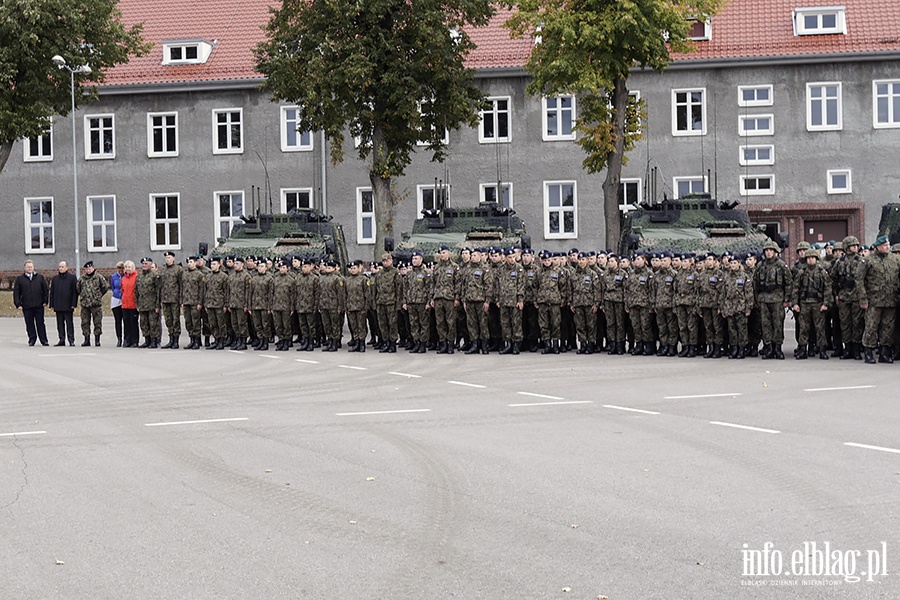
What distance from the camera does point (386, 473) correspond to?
30.4 ft

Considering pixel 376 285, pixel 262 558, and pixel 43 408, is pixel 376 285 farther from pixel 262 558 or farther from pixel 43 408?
pixel 262 558

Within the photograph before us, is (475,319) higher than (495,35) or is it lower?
lower

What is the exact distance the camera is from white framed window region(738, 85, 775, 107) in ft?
136

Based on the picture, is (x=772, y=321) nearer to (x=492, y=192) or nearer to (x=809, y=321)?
(x=809, y=321)

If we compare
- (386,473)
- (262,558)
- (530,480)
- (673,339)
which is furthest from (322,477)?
(673,339)

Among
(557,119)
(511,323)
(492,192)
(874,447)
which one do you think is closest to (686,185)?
(557,119)

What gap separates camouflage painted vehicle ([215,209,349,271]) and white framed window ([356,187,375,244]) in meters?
13.2

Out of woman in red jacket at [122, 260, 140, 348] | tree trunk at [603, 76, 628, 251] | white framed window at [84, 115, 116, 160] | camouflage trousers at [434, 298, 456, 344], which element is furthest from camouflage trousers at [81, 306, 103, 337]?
white framed window at [84, 115, 116, 160]

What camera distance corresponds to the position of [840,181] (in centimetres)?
4122

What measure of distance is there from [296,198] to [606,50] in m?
17.4

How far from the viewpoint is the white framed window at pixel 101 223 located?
45844 millimetres

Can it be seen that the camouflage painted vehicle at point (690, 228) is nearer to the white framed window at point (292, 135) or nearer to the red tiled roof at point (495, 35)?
the red tiled roof at point (495, 35)

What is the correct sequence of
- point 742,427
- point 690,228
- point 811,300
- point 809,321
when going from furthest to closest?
point 690,228 < point 809,321 < point 811,300 < point 742,427

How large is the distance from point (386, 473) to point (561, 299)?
40.6 ft
